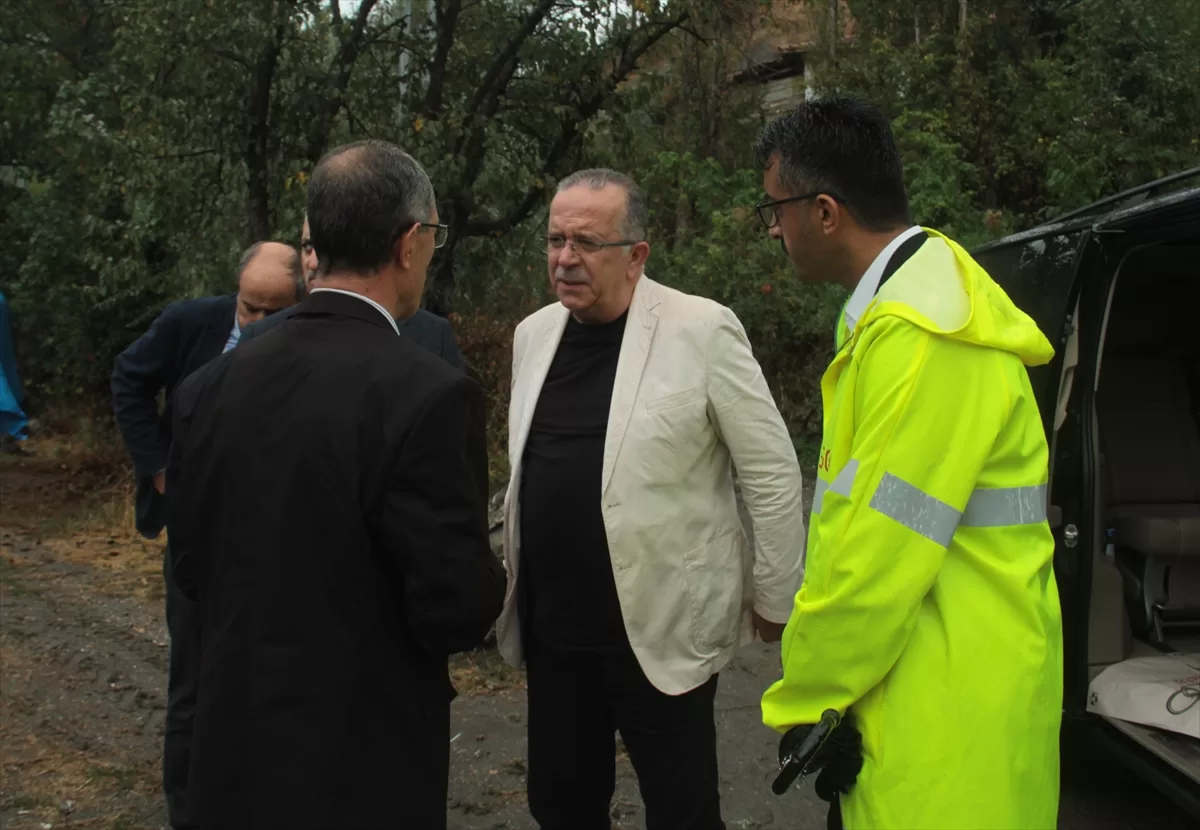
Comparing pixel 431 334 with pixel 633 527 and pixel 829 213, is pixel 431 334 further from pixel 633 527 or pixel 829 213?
pixel 829 213

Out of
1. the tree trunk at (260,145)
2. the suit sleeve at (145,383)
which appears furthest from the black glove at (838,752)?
the tree trunk at (260,145)

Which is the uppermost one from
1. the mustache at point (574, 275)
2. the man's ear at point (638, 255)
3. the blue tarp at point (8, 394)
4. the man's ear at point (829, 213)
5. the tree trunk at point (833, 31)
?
the tree trunk at point (833, 31)

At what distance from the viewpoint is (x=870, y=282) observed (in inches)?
69.8

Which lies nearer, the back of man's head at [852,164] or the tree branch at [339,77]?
the back of man's head at [852,164]

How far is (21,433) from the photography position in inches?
187

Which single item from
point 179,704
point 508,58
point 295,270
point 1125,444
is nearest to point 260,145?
point 508,58

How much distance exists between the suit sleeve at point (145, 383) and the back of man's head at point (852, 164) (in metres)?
2.51

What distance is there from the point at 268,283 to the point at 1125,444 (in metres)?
3.55

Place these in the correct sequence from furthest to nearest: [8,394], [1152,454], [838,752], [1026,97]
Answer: [1026,97] → [8,394] → [1152,454] → [838,752]

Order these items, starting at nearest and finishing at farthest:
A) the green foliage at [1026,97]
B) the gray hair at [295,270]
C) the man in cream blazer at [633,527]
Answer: the man in cream blazer at [633,527]
the gray hair at [295,270]
the green foliage at [1026,97]

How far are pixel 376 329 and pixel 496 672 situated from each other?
11.7ft

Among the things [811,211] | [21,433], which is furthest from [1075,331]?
[21,433]

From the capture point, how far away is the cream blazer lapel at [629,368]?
2.64 meters

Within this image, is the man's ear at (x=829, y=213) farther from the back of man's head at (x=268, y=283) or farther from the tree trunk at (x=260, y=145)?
the tree trunk at (x=260, y=145)
